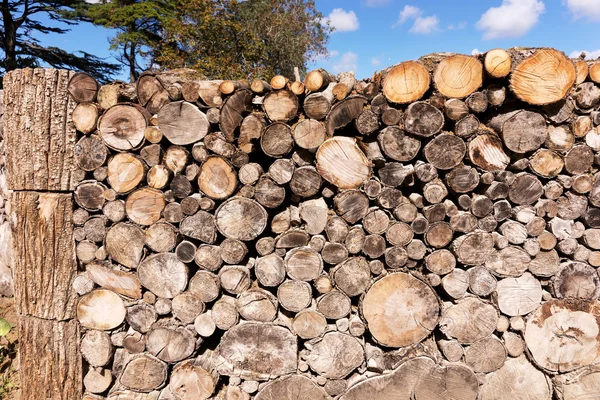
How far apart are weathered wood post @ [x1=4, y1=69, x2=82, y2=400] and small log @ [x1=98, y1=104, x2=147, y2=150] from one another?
341 millimetres

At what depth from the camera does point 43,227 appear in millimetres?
Result: 2553

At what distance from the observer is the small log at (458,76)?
2.24 meters

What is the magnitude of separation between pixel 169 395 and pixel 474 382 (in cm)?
220

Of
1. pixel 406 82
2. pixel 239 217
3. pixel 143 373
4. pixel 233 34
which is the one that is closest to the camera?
pixel 406 82

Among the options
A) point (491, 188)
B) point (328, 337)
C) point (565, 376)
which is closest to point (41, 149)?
point (328, 337)

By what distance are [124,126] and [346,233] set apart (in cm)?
165

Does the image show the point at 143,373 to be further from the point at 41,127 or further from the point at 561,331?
the point at 561,331

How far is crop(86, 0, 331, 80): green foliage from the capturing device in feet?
38.4

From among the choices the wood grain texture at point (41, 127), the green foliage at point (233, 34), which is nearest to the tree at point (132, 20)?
the green foliage at point (233, 34)

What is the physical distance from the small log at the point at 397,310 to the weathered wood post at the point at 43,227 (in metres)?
2.16

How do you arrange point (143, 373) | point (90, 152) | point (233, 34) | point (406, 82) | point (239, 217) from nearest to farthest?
point (406, 82), point (239, 217), point (90, 152), point (143, 373), point (233, 34)

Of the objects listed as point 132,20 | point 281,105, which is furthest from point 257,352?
point 132,20

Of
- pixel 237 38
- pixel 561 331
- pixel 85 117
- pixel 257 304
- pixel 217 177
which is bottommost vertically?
pixel 561 331

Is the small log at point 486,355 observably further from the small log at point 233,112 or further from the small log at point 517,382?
the small log at point 233,112
